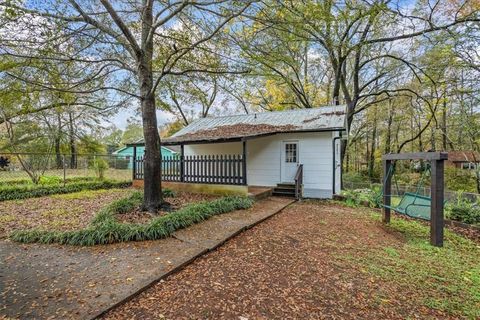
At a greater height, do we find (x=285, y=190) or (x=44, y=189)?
(x=44, y=189)

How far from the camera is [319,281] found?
325 cm

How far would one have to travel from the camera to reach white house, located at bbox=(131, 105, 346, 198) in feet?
29.9

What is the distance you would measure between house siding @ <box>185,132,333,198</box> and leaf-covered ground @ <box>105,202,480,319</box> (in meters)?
4.42

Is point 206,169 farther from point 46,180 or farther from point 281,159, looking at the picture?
point 46,180

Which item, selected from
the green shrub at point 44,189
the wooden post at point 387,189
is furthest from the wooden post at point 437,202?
the green shrub at point 44,189

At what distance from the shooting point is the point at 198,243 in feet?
14.1

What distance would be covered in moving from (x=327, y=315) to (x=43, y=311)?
9.67ft

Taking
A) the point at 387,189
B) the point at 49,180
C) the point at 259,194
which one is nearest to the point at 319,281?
the point at 387,189

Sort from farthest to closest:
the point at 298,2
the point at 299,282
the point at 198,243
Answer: the point at 298,2, the point at 198,243, the point at 299,282

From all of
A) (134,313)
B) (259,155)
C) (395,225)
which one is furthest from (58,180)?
(395,225)

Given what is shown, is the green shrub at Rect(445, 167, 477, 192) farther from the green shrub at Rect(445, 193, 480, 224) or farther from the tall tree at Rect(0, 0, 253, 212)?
the tall tree at Rect(0, 0, 253, 212)

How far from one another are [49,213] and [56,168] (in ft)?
19.7

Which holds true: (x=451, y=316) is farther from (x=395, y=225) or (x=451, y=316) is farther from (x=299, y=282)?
(x=395, y=225)

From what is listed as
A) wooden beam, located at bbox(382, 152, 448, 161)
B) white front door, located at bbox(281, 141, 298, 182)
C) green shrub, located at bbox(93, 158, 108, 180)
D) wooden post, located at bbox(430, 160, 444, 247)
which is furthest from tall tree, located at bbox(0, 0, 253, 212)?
green shrub, located at bbox(93, 158, 108, 180)
